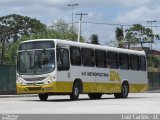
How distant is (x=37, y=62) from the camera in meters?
26.1

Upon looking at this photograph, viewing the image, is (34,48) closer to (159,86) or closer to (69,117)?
(69,117)

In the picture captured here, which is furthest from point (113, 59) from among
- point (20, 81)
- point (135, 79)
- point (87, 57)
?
point (20, 81)

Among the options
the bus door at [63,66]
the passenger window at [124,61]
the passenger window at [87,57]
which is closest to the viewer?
the bus door at [63,66]

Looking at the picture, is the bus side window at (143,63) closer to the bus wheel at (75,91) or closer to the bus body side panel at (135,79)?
the bus body side panel at (135,79)

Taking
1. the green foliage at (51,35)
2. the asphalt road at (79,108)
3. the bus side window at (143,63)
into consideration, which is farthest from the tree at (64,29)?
the asphalt road at (79,108)

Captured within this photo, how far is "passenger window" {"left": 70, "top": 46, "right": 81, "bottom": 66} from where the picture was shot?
88.9 feet

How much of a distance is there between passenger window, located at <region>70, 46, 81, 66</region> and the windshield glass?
4.74 feet

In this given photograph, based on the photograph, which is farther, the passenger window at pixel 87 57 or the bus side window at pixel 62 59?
the passenger window at pixel 87 57

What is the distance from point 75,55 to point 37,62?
231 centimetres

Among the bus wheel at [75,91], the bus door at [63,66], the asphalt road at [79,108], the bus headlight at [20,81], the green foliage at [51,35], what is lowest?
the asphalt road at [79,108]

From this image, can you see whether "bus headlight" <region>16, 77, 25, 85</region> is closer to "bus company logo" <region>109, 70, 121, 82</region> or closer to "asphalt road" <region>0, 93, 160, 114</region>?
"asphalt road" <region>0, 93, 160, 114</region>

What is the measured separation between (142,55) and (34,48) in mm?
10621

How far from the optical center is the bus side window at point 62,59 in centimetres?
2606

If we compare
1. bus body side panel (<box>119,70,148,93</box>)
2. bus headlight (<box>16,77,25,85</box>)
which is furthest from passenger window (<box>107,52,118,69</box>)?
bus headlight (<box>16,77,25,85</box>)
